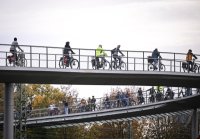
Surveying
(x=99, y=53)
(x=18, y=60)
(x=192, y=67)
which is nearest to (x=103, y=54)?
(x=99, y=53)

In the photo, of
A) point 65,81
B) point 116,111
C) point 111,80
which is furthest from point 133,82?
point 116,111

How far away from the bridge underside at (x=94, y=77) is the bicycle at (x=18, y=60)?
38cm

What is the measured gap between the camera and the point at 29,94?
68188 mm

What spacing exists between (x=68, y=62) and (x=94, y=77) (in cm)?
204

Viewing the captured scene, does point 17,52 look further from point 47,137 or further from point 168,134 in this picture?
point 168,134

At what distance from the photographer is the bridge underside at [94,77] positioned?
30547 millimetres

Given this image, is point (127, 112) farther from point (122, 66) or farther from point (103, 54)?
point (103, 54)

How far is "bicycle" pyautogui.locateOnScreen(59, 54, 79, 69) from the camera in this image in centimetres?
3131

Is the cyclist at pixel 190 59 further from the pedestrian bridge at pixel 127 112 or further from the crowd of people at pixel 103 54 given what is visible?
the pedestrian bridge at pixel 127 112

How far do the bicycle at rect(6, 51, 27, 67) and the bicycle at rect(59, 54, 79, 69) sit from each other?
2.15 meters

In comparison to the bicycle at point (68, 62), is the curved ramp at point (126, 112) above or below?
below

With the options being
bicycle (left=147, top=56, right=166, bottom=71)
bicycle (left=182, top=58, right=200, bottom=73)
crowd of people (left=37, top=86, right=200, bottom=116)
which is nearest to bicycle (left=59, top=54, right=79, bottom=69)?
bicycle (left=147, top=56, right=166, bottom=71)

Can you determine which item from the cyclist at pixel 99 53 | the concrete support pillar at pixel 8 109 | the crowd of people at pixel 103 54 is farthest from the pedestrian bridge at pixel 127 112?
the concrete support pillar at pixel 8 109

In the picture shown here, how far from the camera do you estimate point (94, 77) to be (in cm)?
3253
